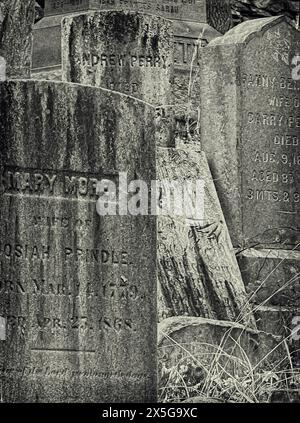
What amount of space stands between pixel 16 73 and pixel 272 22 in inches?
82.9

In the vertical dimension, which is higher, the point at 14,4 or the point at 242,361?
the point at 14,4

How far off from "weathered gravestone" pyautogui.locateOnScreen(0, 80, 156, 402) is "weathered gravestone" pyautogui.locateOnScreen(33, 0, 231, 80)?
698cm

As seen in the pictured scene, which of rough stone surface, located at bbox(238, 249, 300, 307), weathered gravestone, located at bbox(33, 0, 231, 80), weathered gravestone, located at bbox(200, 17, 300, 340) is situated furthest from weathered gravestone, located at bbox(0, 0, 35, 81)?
rough stone surface, located at bbox(238, 249, 300, 307)

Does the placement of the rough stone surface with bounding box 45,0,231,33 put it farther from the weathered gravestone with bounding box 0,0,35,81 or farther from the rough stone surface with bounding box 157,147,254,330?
the rough stone surface with bounding box 157,147,254,330

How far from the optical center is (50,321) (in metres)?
10.3

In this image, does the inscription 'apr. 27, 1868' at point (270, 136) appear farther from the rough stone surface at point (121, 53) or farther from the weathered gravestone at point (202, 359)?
the weathered gravestone at point (202, 359)

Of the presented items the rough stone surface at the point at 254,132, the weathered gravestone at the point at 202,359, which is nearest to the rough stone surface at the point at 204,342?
the weathered gravestone at the point at 202,359

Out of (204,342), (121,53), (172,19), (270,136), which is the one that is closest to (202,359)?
(204,342)

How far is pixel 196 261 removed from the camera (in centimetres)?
1330

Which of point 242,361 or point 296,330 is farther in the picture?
point 296,330
